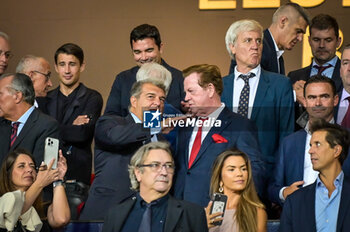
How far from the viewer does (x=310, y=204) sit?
510 centimetres

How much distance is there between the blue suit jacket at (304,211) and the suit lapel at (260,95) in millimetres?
776

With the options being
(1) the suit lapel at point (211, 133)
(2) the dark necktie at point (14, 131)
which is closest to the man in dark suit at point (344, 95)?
(1) the suit lapel at point (211, 133)

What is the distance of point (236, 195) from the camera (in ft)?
17.0

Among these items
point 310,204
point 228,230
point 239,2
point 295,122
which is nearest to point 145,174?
point 228,230

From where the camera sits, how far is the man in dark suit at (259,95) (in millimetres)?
5727

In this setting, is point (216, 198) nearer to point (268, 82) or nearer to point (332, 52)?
point (268, 82)

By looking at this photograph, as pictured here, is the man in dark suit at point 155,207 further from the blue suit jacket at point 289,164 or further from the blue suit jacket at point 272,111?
the blue suit jacket at point 272,111

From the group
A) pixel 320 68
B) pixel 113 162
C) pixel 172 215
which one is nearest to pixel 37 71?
pixel 113 162

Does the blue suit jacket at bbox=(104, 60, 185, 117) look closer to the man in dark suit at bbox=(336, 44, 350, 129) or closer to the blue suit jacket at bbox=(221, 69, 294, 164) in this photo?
the blue suit jacket at bbox=(221, 69, 294, 164)

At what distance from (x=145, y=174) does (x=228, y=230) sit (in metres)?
0.61

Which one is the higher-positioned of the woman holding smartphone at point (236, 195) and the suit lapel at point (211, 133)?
the suit lapel at point (211, 133)

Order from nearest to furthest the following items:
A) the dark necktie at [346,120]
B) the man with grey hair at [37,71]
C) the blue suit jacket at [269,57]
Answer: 1. the dark necktie at [346,120]
2. the blue suit jacket at [269,57]
3. the man with grey hair at [37,71]

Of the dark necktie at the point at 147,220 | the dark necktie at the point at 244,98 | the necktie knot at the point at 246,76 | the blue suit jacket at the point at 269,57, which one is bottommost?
the dark necktie at the point at 147,220

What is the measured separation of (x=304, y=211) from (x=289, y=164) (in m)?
0.53
